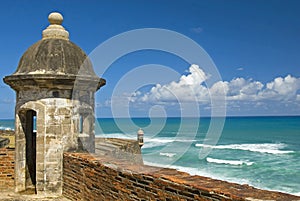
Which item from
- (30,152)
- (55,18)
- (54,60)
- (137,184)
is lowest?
(137,184)

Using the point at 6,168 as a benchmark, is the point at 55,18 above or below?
above

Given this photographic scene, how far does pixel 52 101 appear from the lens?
6449mm

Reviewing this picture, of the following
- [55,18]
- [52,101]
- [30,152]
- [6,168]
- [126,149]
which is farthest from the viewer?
[126,149]

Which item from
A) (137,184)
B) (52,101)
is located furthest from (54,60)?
(137,184)

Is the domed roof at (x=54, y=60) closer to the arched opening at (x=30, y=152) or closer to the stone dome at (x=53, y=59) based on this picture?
the stone dome at (x=53, y=59)

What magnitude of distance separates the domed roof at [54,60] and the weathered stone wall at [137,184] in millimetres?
1523

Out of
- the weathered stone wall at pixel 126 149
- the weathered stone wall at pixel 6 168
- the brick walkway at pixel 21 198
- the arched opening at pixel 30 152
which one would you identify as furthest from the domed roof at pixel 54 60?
the weathered stone wall at pixel 126 149

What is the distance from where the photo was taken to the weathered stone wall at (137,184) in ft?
10.7

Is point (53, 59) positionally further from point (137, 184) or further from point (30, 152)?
point (137, 184)

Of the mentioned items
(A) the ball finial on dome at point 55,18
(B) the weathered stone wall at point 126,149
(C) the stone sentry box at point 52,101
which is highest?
(A) the ball finial on dome at point 55,18

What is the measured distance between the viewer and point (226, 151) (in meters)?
45.8

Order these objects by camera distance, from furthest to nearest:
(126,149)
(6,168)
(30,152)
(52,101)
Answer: (126,149) < (6,168) < (30,152) < (52,101)

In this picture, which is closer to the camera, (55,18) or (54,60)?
(54,60)

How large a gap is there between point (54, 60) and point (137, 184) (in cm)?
321
